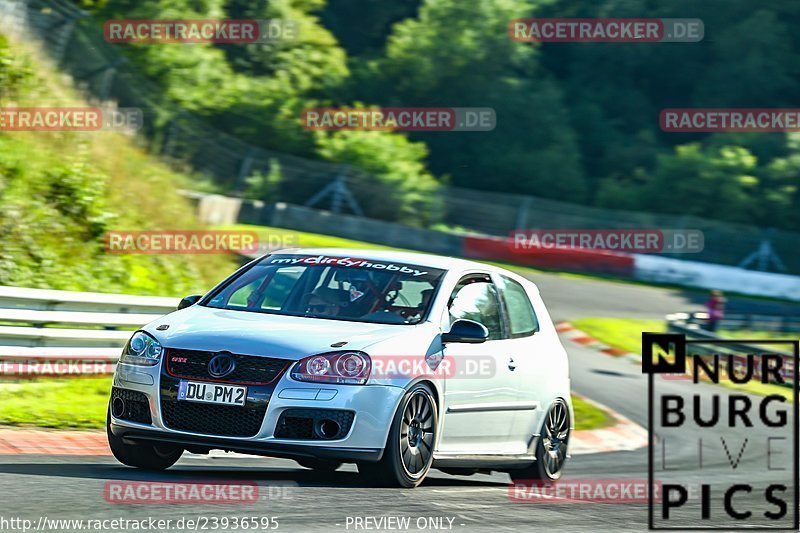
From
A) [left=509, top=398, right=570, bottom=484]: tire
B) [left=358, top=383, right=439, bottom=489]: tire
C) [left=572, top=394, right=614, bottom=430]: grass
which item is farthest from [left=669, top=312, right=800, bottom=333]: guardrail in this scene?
[left=358, top=383, right=439, bottom=489]: tire

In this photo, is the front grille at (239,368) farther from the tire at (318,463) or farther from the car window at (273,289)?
the car window at (273,289)

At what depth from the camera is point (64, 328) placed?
12.2 m

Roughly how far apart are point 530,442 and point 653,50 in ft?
144

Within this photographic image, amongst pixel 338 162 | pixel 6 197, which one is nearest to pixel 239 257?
pixel 6 197

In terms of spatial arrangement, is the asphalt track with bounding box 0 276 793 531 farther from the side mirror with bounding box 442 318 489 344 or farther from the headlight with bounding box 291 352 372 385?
the side mirror with bounding box 442 318 489 344

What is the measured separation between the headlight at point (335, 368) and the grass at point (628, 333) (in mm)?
15643

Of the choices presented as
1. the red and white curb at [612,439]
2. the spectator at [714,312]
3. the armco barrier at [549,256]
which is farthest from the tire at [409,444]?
the armco barrier at [549,256]

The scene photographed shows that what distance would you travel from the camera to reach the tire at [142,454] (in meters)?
7.88

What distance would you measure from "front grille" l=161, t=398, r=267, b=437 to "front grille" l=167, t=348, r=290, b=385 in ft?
0.50

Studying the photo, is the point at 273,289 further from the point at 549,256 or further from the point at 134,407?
the point at 549,256

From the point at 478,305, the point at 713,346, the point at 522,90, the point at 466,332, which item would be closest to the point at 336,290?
the point at 466,332

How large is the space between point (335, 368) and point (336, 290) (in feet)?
3.76

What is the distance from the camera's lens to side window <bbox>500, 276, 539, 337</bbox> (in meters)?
9.18

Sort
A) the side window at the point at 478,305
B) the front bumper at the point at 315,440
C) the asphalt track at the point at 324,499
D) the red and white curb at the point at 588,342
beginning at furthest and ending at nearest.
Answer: the red and white curb at the point at 588,342 → the side window at the point at 478,305 → the front bumper at the point at 315,440 → the asphalt track at the point at 324,499
